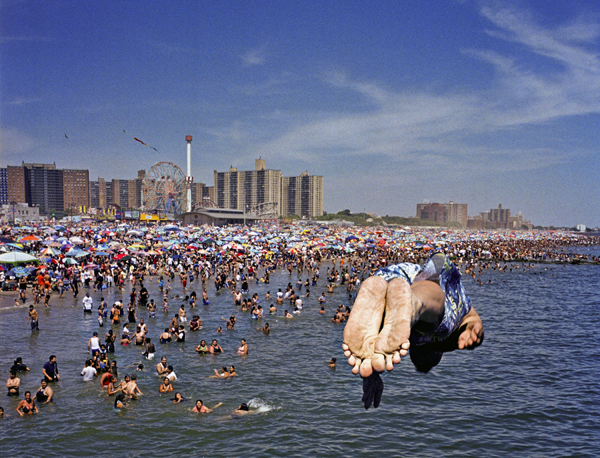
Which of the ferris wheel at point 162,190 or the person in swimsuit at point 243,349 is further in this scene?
the ferris wheel at point 162,190

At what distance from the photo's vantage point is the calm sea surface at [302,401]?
1351 centimetres

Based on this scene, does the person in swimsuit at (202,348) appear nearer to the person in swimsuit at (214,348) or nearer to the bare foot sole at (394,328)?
the person in swimsuit at (214,348)

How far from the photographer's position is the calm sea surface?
13.5 meters

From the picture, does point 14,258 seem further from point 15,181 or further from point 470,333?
point 15,181

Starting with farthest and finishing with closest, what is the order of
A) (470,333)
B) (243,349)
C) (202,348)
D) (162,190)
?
(162,190) < (243,349) < (202,348) < (470,333)

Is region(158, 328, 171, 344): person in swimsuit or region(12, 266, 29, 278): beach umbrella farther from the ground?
region(12, 266, 29, 278): beach umbrella

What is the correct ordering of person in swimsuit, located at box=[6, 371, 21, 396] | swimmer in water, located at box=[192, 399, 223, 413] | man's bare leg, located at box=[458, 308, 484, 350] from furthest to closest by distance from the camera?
person in swimsuit, located at box=[6, 371, 21, 396]
swimmer in water, located at box=[192, 399, 223, 413]
man's bare leg, located at box=[458, 308, 484, 350]

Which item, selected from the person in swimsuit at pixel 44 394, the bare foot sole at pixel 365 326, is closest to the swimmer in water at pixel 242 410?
the person in swimsuit at pixel 44 394

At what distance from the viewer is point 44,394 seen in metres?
15.0

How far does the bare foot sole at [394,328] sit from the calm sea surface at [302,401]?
12.4m

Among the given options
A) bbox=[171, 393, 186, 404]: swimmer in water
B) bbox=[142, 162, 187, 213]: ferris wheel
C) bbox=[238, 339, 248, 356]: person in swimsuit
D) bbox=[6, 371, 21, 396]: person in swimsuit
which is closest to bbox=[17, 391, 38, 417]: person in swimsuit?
bbox=[6, 371, 21, 396]: person in swimsuit

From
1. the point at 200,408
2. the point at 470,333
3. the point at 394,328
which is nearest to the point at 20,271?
the point at 200,408

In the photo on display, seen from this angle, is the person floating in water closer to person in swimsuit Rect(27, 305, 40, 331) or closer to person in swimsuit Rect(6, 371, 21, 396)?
person in swimsuit Rect(6, 371, 21, 396)

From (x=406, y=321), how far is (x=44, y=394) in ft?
54.2
